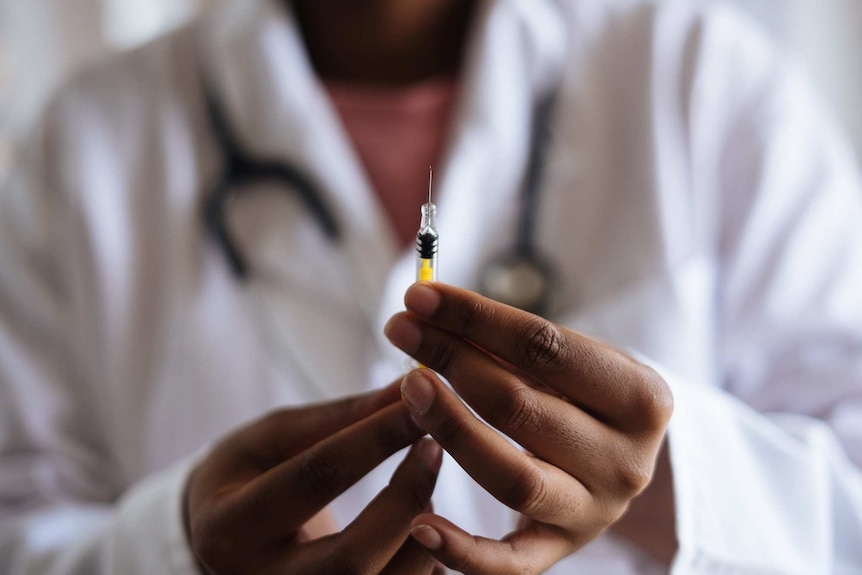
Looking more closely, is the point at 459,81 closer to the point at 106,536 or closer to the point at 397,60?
the point at 397,60

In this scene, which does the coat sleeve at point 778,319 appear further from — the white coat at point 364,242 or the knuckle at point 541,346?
the knuckle at point 541,346

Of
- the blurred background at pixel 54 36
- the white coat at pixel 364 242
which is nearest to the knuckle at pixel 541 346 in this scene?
the white coat at pixel 364 242

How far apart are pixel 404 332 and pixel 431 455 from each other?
7 centimetres

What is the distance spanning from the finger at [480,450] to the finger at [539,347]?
0.08ft

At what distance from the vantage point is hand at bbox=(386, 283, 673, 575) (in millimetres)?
316

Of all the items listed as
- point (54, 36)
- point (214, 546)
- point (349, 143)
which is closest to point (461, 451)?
point (214, 546)

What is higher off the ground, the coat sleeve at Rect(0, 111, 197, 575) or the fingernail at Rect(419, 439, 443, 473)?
the fingernail at Rect(419, 439, 443, 473)

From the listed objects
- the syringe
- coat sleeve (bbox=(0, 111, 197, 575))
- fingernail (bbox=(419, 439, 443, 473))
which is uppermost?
the syringe

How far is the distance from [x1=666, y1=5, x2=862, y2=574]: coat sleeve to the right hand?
0.64ft

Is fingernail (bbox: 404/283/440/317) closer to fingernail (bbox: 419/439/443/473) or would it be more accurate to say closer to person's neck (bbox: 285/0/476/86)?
fingernail (bbox: 419/439/443/473)

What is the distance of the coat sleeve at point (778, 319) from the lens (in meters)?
0.47

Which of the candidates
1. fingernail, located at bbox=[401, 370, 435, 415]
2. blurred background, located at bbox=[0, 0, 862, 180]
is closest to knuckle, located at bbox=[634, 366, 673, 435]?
fingernail, located at bbox=[401, 370, 435, 415]

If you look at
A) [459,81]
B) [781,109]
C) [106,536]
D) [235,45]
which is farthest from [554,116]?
[106,536]

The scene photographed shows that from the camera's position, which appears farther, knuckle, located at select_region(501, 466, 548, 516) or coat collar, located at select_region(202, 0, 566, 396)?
coat collar, located at select_region(202, 0, 566, 396)
